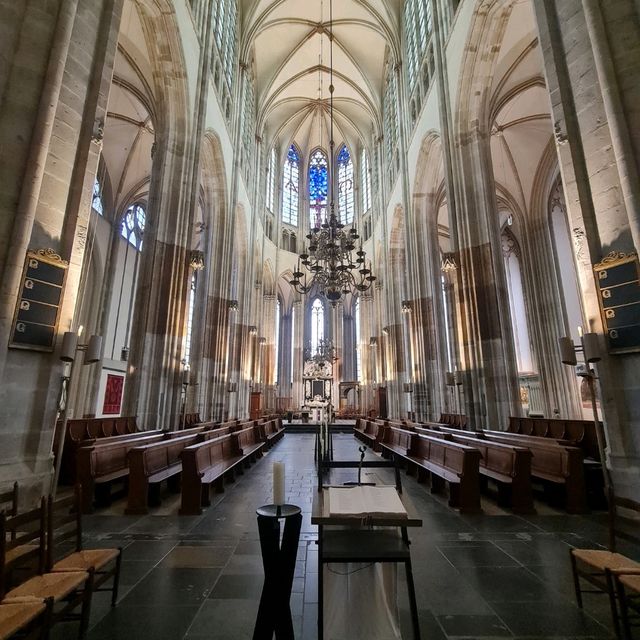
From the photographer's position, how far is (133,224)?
18.1m

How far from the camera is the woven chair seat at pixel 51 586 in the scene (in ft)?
6.28

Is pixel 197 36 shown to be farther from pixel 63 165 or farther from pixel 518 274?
pixel 518 274

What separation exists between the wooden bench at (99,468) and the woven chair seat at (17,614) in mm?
2958

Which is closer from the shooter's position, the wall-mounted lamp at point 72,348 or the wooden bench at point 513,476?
the wall-mounted lamp at point 72,348

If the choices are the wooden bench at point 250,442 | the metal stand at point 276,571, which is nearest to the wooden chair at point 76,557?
the metal stand at point 276,571

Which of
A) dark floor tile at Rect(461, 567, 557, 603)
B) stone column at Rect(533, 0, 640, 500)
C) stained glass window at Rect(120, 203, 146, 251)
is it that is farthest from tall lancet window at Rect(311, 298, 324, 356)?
dark floor tile at Rect(461, 567, 557, 603)

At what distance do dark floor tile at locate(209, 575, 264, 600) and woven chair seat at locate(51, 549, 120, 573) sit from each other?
756 millimetres

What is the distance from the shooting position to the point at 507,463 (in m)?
4.95

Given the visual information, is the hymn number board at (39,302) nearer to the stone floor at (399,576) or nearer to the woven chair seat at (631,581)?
the stone floor at (399,576)

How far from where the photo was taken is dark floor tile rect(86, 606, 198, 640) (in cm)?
209

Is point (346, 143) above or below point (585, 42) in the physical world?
above

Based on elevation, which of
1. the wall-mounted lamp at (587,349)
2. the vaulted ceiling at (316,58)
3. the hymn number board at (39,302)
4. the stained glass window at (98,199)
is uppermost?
the vaulted ceiling at (316,58)

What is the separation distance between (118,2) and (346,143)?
24049 millimetres

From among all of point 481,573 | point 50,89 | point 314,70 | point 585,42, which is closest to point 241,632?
point 481,573
